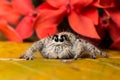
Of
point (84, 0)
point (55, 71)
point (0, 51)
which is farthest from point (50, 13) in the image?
point (55, 71)

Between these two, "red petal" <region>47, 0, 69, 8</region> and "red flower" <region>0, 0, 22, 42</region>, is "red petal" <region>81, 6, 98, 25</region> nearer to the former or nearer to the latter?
"red petal" <region>47, 0, 69, 8</region>

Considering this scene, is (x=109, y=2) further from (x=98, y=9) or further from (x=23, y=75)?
(x=23, y=75)

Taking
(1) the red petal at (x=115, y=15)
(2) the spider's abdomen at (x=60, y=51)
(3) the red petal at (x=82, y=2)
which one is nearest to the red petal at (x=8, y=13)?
(3) the red petal at (x=82, y=2)

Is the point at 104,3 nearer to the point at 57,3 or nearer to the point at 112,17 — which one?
the point at 112,17

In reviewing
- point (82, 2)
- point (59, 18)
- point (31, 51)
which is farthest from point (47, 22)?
point (31, 51)

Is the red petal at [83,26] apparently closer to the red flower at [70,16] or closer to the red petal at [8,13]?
the red flower at [70,16]
